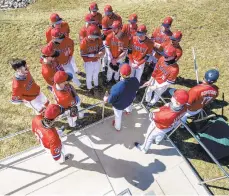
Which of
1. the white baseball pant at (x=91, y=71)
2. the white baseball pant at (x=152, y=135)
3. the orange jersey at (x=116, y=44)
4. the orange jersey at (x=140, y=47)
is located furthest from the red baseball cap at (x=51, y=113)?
the orange jersey at (x=140, y=47)

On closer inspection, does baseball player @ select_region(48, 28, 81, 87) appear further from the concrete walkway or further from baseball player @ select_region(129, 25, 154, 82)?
the concrete walkway

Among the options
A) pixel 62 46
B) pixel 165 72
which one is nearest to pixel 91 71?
pixel 62 46

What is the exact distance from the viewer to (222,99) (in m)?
9.59

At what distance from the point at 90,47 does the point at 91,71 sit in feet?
3.08

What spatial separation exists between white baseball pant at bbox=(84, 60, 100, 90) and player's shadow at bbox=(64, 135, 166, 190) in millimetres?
2497

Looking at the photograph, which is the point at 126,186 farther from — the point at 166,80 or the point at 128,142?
the point at 166,80

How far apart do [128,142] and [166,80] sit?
6.88ft

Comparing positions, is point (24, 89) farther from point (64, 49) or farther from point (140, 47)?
point (140, 47)

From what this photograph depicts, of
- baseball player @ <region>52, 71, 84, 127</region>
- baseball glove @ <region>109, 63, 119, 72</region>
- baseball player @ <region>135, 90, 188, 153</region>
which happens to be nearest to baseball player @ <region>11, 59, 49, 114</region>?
baseball player @ <region>52, 71, 84, 127</region>

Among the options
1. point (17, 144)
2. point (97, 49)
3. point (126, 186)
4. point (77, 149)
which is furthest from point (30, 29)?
point (126, 186)

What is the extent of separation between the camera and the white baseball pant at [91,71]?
8552 millimetres

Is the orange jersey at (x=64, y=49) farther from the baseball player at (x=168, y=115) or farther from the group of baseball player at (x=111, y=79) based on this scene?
the baseball player at (x=168, y=115)

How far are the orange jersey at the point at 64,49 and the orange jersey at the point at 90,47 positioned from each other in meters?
0.38

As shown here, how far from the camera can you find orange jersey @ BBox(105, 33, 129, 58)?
8242 millimetres
